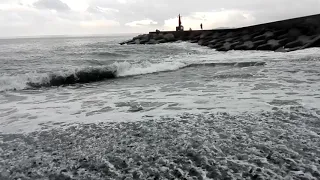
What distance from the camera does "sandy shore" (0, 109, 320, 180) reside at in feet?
8.15

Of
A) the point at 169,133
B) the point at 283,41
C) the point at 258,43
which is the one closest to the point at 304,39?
the point at 283,41

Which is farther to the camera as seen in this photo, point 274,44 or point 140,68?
point 274,44

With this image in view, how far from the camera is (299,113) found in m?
4.09

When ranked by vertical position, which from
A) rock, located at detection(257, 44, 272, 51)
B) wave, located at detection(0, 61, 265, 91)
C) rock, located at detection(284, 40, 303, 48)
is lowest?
wave, located at detection(0, 61, 265, 91)

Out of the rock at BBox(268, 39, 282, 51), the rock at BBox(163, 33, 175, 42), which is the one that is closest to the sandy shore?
the rock at BBox(268, 39, 282, 51)

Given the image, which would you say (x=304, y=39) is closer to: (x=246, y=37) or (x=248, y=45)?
(x=248, y=45)

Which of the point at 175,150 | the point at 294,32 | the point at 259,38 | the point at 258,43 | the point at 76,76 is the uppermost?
the point at 294,32

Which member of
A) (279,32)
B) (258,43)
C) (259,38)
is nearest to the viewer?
(258,43)

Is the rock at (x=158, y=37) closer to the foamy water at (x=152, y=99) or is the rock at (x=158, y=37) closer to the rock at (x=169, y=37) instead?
the rock at (x=169, y=37)

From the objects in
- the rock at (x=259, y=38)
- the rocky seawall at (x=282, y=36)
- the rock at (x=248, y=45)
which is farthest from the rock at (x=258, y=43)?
the rock at (x=259, y=38)

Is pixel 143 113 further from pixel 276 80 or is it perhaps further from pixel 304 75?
pixel 304 75

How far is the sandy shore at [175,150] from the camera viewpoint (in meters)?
2.48

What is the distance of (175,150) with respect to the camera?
294 cm

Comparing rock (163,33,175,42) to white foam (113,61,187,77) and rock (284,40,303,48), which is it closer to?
rock (284,40,303,48)
